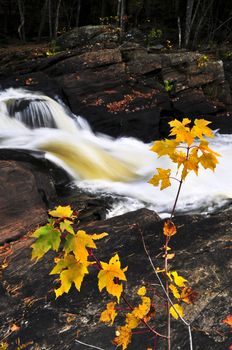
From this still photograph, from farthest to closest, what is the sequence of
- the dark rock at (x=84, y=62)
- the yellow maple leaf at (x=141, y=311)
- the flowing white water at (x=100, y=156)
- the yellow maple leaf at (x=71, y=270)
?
the dark rock at (x=84, y=62) → the flowing white water at (x=100, y=156) → the yellow maple leaf at (x=141, y=311) → the yellow maple leaf at (x=71, y=270)

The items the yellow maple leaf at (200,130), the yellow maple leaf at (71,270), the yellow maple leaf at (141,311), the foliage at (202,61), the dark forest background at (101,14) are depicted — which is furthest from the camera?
the dark forest background at (101,14)

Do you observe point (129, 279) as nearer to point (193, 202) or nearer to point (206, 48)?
point (193, 202)

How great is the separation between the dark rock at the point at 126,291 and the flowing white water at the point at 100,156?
2.50m

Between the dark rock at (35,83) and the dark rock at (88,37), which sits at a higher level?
the dark rock at (88,37)

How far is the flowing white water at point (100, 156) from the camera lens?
23.1ft

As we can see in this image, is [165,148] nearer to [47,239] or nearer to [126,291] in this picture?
[47,239]

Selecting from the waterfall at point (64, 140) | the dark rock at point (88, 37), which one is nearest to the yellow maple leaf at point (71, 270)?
the waterfall at point (64, 140)

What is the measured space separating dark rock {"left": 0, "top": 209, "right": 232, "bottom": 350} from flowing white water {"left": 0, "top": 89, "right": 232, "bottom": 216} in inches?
98.5

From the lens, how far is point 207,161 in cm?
166

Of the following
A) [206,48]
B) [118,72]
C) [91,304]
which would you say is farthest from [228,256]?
[206,48]

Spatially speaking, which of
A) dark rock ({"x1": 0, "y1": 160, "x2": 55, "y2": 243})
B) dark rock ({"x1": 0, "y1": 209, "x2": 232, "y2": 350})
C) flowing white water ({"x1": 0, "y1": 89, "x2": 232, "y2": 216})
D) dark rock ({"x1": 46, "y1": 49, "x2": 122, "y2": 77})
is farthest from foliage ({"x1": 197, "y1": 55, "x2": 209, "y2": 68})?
dark rock ({"x1": 0, "y1": 209, "x2": 232, "y2": 350})

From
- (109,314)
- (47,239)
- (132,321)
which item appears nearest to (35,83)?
(109,314)

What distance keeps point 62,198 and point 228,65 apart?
478 inches

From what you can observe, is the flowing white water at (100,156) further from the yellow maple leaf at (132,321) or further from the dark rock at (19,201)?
the yellow maple leaf at (132,321)
